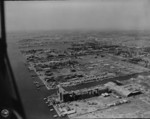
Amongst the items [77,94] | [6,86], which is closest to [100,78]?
[77,94]

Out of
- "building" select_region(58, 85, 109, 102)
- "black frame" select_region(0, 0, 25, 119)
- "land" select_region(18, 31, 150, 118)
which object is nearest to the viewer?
"black frame" select_region(0, 0, 25, 119)

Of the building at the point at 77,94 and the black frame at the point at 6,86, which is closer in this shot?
the black frame at the point at 6,86

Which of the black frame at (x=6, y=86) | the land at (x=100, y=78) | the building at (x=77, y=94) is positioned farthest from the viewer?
the building at (x=77, y=94)

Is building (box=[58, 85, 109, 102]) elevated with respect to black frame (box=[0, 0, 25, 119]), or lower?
lower

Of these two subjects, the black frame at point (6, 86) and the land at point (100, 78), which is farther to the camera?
the land at point (100, 78)

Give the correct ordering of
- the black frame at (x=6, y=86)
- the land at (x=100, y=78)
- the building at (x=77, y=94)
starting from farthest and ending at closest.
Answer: the building at (x=77, y=94), the land at (x=100, y=78), the black frame at (x=6, y=86)

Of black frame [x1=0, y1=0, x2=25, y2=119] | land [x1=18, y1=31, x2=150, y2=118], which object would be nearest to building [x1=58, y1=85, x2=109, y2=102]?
land [x1=18, y1=31, x2=150, y2=118]

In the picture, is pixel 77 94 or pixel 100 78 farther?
pixel 100 78

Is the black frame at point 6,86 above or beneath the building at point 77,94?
above

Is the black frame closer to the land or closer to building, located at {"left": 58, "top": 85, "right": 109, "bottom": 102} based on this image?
the land

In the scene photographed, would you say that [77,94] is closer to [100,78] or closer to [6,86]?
[100,78]

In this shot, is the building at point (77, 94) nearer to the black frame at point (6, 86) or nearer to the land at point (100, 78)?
the land at point (100, 78)

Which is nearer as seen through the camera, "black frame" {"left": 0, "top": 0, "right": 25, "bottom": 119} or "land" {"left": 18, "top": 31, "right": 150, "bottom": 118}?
"black frame" {"left": 0, "top": 0, "right": 25, "bottom": 119}

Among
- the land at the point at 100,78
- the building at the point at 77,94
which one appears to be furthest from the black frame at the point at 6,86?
the building at the point at 77,94
